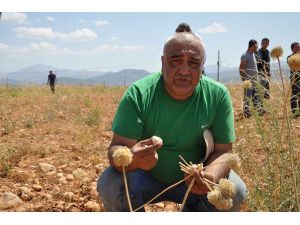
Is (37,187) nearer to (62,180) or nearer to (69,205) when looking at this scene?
(62,180)

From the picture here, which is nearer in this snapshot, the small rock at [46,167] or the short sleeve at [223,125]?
the short sleeve at [223,125]

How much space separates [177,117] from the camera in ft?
7.26

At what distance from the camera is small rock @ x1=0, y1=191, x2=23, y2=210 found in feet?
10.0

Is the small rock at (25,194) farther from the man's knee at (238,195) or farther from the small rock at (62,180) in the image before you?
the man's knee at (238,195)

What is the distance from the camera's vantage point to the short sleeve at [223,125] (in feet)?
7.18

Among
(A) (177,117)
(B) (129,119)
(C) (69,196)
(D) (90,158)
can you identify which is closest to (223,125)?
(A) (177,117)

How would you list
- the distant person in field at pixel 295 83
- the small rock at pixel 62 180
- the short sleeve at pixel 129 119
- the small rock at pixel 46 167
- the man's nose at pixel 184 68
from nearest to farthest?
the distant person in field at pixel 295 83
the man's nose at pixel 184 68
the short sleeve at pixel 129 119
the small rock at pixel 62 180
the small rock at pixel 46 167

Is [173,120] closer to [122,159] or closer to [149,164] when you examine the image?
[149,164]

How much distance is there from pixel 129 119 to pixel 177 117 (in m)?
0.26

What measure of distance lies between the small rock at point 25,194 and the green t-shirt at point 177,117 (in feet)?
4.82

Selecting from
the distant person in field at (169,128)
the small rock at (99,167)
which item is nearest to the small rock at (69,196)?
the small rock at (99,167)

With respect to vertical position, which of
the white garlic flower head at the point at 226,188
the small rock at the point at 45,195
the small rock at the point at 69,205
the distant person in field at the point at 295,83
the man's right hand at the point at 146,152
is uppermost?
the distant person in field at the point at 295,83

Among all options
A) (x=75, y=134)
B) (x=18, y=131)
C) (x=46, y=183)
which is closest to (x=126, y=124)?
(x=46, y=183)
